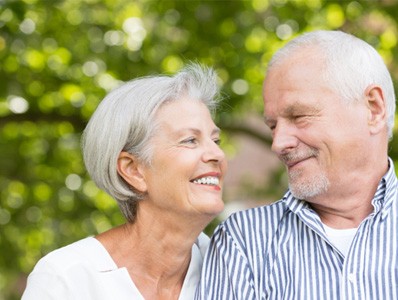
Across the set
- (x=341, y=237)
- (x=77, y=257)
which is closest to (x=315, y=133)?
(x=341, y=237)

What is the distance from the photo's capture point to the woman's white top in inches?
124

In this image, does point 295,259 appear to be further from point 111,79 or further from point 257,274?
point 111,79

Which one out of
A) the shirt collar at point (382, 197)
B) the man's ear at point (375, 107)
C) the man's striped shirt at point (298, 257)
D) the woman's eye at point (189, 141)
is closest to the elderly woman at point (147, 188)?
the woman's eye at point (189, 141)

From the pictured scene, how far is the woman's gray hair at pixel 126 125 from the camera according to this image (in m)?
3.27

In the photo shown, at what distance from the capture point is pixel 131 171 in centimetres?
335

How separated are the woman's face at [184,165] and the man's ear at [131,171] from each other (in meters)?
0.02

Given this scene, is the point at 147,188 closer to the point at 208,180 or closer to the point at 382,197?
the point at 208,180

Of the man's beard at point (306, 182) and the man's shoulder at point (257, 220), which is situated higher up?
the man's beard at point (306, 182)

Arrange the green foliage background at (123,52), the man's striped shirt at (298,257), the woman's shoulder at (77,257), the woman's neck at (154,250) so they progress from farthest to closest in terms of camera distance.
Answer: the green foliage background at (123,52)
the woman's neck at (154,250)
the woman's shoulder at (77,257)
the man's striped shirt at (298,257)

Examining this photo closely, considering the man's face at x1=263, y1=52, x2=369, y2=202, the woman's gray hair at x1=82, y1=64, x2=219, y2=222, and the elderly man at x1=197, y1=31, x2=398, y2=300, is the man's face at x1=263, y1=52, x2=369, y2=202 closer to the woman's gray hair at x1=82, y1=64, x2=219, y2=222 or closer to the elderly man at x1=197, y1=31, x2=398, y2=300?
the elderly man at x1=197, y1=31, x2=398, y2=300

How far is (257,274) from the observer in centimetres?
319

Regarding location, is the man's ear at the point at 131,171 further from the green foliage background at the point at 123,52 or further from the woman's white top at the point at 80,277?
the green foliage background at the point at 123,52

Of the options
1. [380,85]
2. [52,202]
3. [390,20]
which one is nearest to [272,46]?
[390,20]

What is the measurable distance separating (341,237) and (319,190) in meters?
0.19
